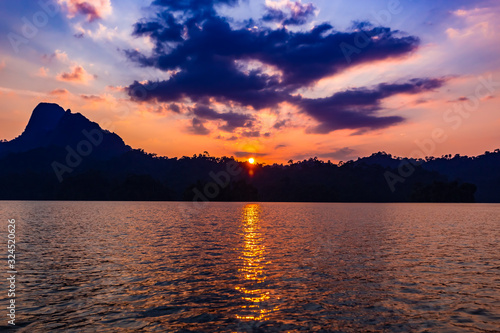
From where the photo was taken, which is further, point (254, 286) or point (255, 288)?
point (254, 286)

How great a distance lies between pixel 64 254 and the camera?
Answer: 4731 centimetres

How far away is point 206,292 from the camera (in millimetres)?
29547

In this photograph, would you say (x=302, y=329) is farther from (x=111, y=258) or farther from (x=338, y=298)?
(x=111, y=258)

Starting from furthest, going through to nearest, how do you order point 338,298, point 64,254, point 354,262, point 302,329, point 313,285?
point 64,254, point 354,262, point 313,285, point 338,298, point 302,329

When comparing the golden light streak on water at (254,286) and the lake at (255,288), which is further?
the golden light streak on water at (254,286)

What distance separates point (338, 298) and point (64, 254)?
37371 millimetres

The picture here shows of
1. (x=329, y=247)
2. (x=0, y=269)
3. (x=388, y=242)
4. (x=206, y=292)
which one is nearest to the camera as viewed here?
(x=206, y=292)

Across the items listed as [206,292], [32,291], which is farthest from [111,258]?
[206,292]

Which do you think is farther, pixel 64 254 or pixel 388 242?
pixel 388 242

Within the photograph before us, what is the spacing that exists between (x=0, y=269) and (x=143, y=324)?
2305 centimetres

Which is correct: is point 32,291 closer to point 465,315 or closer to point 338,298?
point 338,298

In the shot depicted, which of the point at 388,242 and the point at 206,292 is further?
the point at 388,242

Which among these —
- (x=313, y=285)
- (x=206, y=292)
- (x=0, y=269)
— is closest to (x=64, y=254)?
(x=0, y=269)

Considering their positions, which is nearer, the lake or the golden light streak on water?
the lake
